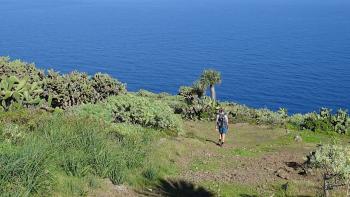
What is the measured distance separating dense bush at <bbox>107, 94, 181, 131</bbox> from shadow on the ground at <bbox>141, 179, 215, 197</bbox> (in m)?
9.95

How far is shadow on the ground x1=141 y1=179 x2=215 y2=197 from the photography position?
14359 mm

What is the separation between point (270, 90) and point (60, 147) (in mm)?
97872

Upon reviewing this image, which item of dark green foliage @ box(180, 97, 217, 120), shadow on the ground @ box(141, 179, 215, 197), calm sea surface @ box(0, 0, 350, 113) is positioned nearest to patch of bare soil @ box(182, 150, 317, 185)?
shadow on the ground @ box(141, 179, 215, 197)

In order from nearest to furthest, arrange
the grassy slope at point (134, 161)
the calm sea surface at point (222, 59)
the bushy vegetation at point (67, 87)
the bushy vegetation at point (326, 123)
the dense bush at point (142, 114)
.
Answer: the grassy slope at point (134, 161) → the dense bush at point (142, 114) → the bushy vegetation at point (67, 87) → the bushy vegetation at point (326, 123) → the calm sea surface at point (222, 59)

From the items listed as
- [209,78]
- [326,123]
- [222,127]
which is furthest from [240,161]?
[209,78]

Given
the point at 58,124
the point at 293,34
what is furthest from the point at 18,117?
the point at 293,34

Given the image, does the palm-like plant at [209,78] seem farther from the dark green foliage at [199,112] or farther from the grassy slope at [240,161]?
the grassy slope at [240,161]

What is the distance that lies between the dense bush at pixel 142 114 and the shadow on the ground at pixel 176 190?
32.7 ft

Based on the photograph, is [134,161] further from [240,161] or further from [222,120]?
[222,120]

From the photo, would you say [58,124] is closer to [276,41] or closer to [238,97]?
[238,97]

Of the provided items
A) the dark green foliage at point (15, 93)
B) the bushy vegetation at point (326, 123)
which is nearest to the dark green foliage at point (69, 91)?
the dark green foliage at point (15, 93)

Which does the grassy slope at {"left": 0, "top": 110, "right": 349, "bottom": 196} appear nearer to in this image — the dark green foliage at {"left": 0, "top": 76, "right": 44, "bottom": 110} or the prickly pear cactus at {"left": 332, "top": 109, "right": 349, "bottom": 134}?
the dark green foliage at {"left": 0, "top": 76, "right": 44, "bottom": 110}

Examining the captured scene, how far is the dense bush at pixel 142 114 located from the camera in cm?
2575

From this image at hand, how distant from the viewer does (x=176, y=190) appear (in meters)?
15.1
